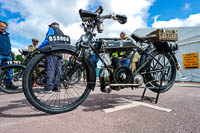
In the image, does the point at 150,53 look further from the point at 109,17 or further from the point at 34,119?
the point at 34,119

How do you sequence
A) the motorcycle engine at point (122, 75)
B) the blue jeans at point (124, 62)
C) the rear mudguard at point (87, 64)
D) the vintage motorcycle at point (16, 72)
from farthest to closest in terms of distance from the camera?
the vintage motorcycle at point (16, 72), the blue jeans at point (124, 62), the motorcycle engine at point (122, 75), the rear mudguard at point (87, 64)

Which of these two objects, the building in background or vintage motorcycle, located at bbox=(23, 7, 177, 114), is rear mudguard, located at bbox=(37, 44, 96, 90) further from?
the building in background

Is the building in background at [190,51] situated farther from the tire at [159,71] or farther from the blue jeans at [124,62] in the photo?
the blue jeans at [124,62]

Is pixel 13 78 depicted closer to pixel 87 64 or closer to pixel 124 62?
pixel 87 64

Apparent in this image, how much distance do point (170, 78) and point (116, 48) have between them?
1.37 metres

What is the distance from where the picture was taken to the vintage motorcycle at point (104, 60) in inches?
57.6

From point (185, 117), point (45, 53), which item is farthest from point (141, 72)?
point (45, 53)

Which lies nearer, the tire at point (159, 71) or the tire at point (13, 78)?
the tire at point (159, 71)

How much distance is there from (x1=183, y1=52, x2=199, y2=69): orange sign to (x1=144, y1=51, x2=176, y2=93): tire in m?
5.02

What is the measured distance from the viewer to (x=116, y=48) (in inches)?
73.4

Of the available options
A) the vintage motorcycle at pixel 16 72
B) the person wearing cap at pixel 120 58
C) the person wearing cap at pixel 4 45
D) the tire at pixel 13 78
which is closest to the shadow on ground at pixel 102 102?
the person wearing cap at pixel 120 58

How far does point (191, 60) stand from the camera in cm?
621

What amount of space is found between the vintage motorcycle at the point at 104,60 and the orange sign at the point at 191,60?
16.5 ft

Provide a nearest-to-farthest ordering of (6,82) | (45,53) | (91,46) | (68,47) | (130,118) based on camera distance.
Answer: (130,118) < (45,53) < (68,47) < (91,46) < (6,82)
